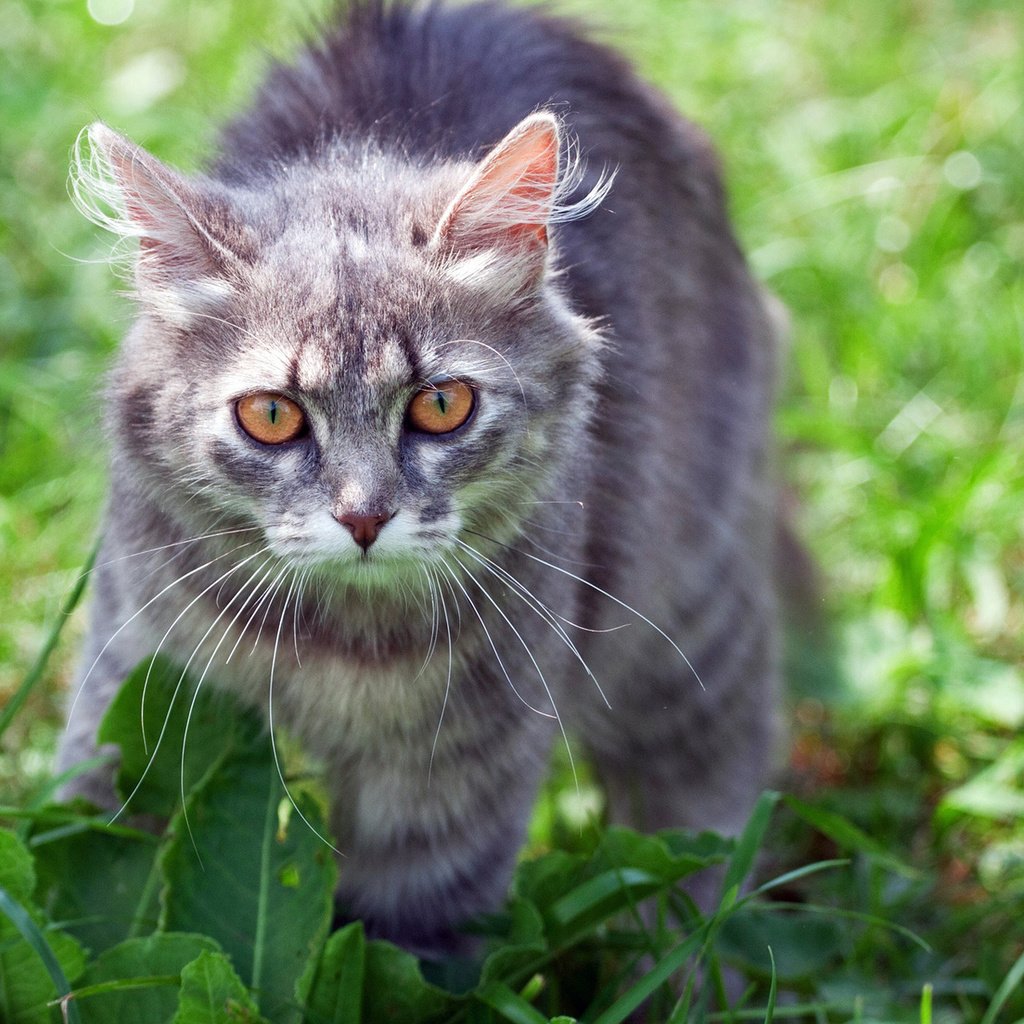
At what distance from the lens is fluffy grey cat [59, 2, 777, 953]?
207 cm

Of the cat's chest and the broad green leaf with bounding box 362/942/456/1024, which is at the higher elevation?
the cat's chest

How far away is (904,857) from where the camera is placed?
3.32m

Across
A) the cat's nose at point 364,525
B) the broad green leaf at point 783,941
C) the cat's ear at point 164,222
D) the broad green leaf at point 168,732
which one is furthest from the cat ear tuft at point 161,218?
the broad green leaf at point 783,941

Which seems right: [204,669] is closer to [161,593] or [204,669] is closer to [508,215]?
[161,593]

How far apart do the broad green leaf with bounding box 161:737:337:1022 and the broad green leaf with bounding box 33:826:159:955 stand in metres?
0.13

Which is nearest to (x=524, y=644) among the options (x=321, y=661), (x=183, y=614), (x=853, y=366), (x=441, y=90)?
(x=321, y=661)

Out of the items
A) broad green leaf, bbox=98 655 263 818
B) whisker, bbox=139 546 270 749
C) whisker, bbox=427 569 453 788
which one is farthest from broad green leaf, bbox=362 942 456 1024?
whisker, bbox=139 546 270 749

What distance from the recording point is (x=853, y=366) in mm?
4367

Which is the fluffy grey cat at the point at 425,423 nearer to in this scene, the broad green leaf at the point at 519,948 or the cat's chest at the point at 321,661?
the cat's chest at the point at 321,661

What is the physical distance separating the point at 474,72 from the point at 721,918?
1718mm

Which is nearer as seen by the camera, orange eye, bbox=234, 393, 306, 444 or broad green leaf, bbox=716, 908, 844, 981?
orange eye, bbox=234, 393, 306, 444

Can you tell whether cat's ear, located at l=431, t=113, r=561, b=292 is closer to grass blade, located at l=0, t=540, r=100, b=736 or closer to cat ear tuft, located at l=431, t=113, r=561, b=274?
cat ear tuft, located at l=431, t=113, r=561, b=274

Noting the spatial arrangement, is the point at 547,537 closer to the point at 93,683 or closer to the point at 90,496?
the point at 93,683

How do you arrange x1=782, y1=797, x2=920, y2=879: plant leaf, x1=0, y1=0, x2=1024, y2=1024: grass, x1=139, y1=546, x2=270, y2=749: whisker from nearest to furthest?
x1=139, y1=546, x2=270, y2=749: whisker, x1=782, y1=797, x2=920, y2=879: plant leaf, x1=0, y1=0, x2=1024, y2=1024: grass
